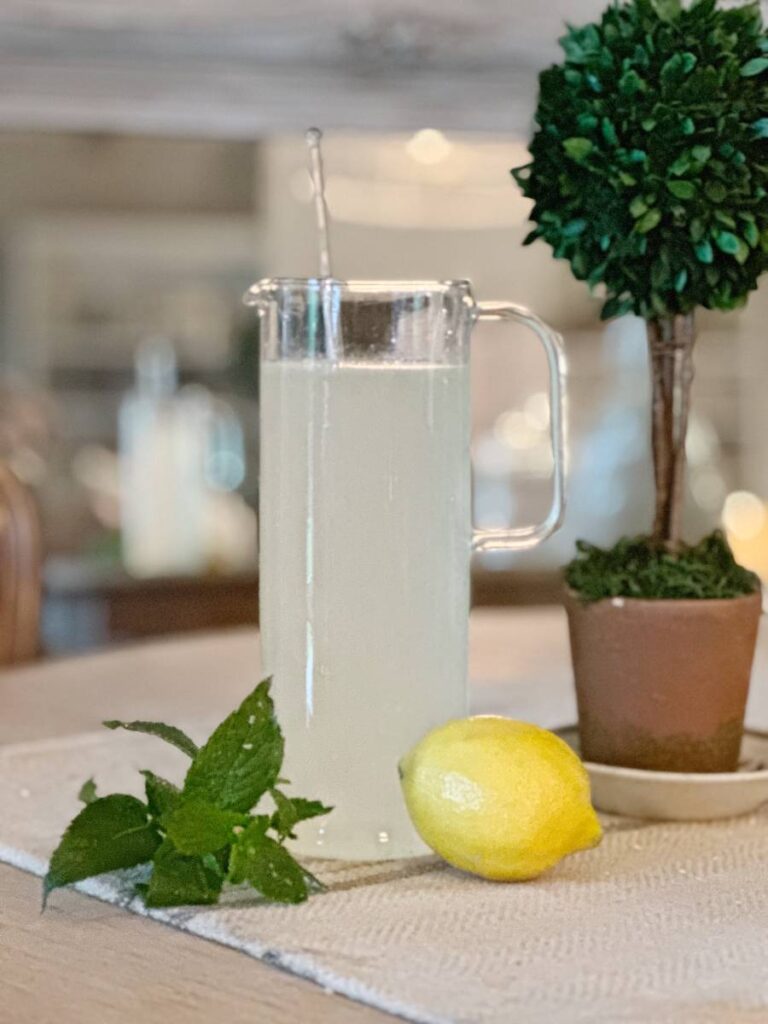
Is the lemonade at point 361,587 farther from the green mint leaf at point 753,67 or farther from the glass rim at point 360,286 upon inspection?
the green mint leaf at point 753,67

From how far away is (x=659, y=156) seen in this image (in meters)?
0.87

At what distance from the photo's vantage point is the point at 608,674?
36.1 inches

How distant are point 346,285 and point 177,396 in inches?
217

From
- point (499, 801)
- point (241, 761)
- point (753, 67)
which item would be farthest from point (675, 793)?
point (753, 67)

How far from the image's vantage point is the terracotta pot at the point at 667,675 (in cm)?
90

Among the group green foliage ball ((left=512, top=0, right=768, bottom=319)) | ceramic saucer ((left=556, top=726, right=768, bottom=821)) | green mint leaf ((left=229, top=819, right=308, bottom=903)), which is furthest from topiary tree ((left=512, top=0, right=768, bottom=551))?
green mint leaf ((left=229, top=819, right=308, bottom=903))

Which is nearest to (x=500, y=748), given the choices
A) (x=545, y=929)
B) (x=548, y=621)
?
(x=545, y=929)

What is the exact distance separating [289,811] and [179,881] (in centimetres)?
6

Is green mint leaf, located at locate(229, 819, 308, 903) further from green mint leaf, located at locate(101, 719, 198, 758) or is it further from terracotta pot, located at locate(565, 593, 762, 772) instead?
terracotta pot, located at locate(565, 593, 762, 772)

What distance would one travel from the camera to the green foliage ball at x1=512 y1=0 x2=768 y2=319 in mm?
864

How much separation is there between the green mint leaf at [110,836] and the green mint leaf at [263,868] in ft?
0.15

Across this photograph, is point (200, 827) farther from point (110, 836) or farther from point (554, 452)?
point (554, 452)

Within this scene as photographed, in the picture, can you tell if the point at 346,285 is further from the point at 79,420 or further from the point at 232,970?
the point at 79,420

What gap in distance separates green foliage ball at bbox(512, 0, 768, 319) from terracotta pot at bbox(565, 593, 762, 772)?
0.59 ft
